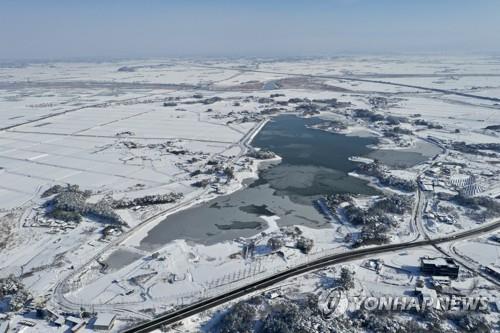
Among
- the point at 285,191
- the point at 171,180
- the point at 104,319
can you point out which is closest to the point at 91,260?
the point at 104,319

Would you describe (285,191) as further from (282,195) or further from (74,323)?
(74,323)

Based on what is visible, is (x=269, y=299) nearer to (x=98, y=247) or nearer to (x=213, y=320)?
(x=213, y=320)

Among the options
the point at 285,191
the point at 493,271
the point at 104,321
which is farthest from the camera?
the point at 285,191

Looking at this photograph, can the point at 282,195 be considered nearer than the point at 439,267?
Answer: No

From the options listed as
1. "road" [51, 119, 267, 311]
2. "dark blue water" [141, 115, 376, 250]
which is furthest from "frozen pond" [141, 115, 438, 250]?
"road" [51, 119, 267, 311]

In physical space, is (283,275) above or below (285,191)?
below

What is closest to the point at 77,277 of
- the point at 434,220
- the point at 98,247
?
the point at 98,247

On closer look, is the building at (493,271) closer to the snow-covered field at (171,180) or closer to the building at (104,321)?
the snow-covered field at (171,180)

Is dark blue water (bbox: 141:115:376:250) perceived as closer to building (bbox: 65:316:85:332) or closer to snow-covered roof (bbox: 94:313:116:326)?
snow-covered roof (bbox: 94:313:116:326)
